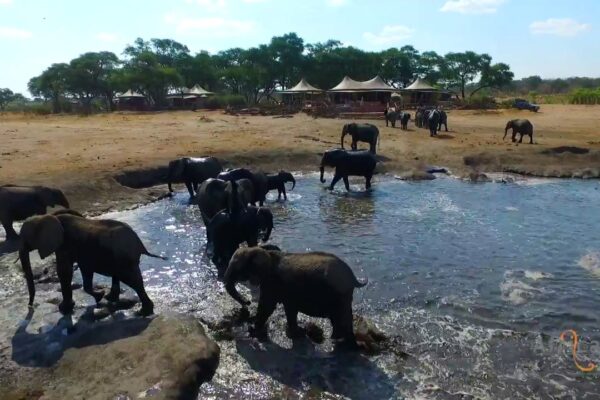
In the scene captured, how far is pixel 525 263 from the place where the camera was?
1082cm

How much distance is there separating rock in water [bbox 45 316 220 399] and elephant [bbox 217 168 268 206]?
7.31 meters

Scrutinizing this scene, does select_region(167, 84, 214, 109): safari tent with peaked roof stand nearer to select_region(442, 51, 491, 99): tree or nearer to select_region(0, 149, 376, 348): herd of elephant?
select_region(442, 51, 491, 99): tree

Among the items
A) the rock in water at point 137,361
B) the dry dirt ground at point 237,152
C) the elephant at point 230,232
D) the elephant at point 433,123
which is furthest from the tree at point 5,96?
the rock in water at point 137,361

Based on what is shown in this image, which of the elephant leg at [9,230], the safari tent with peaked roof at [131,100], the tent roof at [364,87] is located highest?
the tent roof at [364,87]

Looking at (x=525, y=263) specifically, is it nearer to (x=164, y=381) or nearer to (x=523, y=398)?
(x=523, y=398)

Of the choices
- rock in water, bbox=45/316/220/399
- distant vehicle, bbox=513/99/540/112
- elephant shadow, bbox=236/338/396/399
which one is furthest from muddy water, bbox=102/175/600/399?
distant vehicle, bbox=513/99/540/112

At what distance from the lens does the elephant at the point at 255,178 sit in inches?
562

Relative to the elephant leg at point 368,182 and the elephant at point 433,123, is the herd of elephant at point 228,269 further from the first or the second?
the elephant at point 433,123

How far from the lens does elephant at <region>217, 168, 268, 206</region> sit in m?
14.3

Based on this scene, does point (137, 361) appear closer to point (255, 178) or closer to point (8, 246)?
point (8, 246)

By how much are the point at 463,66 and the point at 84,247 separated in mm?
74152

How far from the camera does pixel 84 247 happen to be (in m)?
7.73

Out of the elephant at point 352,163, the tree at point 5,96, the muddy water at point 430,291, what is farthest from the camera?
the tree at point 5,96

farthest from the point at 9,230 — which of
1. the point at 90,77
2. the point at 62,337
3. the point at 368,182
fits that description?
the point at 90,77
